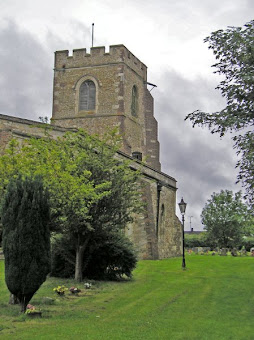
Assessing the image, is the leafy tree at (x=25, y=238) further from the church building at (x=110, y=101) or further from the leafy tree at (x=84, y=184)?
the church building at (x=110, y=101)

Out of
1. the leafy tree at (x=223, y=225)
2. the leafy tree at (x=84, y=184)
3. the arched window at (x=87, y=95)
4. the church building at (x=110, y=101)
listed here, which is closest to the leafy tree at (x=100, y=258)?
the leafy tree at (x=84, y=184)

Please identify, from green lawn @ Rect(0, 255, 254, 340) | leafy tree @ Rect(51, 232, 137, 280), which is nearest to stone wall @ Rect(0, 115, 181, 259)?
leafy tree @ Rect(51, 232, 137, 280)

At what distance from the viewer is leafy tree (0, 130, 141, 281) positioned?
45.8 feet

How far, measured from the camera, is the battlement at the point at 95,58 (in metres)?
39.3

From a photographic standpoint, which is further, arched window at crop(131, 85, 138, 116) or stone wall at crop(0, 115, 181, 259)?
arched window at crop(131, 85, 138, 116)

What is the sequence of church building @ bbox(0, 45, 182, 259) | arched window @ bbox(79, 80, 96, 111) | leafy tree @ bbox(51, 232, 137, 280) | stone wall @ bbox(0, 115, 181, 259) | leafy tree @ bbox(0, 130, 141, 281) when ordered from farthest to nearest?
arched window @ bbox(79, 80, 96, 111) < church building @ bbox(0, 45, 182, 259) < stone wall @ bbox(0, 115, 181, 259) < leafy tree @ bbox(51, 232, 137, 280) < leafy tree @ bbox(0, 130, 141, 281)

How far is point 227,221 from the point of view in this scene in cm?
5300

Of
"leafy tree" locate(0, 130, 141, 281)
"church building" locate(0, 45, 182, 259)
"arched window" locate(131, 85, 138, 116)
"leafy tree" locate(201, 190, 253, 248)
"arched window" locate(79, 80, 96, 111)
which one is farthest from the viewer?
"leafy tree" locate(201, 190, 253, 248)

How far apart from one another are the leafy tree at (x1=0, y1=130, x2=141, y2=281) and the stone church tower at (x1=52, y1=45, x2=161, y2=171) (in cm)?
1945

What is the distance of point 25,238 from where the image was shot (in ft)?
34.6

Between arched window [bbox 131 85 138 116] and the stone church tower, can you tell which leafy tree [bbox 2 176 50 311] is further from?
arched window [bbox 131 85 138 116]

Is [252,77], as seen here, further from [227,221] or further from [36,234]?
[227,221]

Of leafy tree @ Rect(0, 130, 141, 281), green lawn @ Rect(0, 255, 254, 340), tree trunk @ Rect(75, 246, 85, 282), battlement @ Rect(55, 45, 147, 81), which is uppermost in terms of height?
battlement @ Rect(55, 45, 147, 81)

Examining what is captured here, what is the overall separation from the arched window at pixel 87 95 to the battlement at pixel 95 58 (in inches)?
68.4
